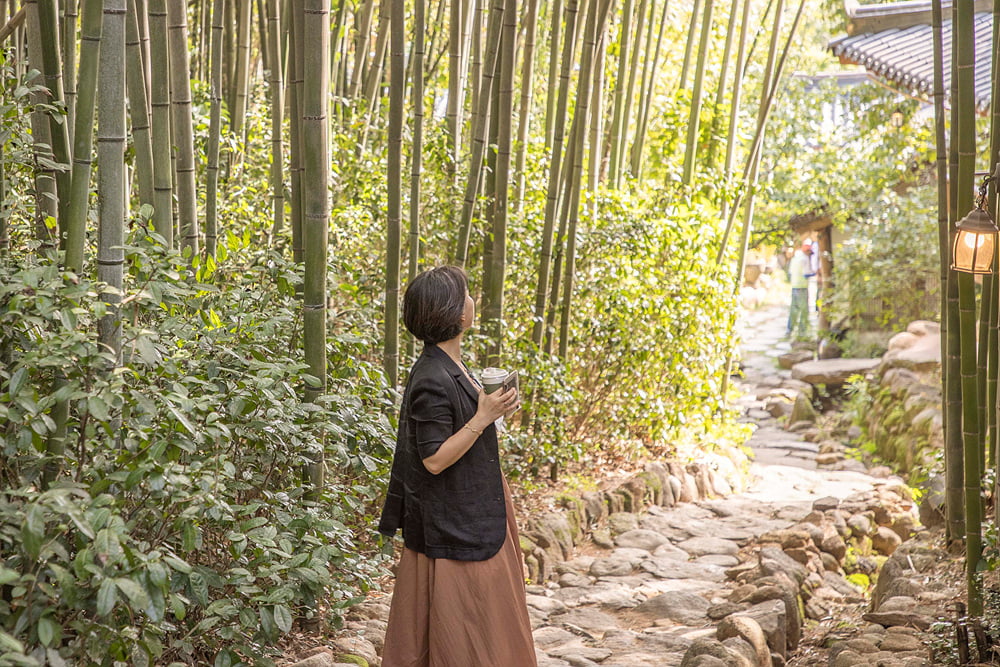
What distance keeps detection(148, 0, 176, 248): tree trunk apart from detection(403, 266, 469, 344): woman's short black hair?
0.67 m

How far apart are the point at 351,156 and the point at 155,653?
2.88 meters

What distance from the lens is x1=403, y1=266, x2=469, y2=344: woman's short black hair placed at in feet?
6.03

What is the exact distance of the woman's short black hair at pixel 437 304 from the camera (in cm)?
184

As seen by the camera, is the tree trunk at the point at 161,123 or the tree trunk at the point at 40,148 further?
the tree trunk at the point at 161,123

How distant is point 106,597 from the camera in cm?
126

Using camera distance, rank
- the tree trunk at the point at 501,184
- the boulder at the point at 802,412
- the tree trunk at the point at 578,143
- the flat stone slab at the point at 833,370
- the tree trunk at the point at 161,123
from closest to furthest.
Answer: the tree trunk at the point at 161,123, the tree trunk at the point at 501,184, the tree trunk at the point at 578,143, the boulder at the point at 802,412, the flat stone slab at the point at 833,370

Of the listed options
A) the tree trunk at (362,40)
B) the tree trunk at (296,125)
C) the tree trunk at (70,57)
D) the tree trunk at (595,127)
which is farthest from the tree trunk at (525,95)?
the tree trunk at (70,57)

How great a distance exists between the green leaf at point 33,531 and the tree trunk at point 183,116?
1.10m

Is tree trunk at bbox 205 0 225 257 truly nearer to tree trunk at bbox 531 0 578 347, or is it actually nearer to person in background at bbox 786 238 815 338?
tree trunk at bbox 531 0 578 347

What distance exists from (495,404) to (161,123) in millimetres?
1089

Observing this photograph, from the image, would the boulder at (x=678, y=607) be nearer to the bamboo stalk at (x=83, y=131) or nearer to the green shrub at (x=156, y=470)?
the green shrub at (x=156, y=470)

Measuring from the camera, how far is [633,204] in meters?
4.79

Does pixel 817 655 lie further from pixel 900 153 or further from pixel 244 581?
pixel 900 153

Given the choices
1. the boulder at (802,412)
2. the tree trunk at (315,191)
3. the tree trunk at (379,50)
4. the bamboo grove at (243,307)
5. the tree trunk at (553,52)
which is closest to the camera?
the bamboo grove at (243,307)
